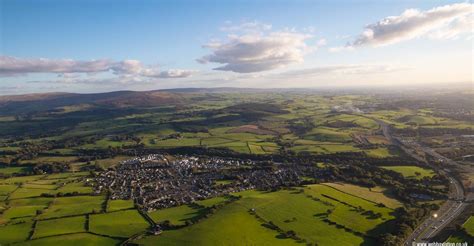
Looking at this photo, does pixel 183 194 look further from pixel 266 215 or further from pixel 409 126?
pixel 409 126

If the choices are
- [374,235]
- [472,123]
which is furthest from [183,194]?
[472,123]

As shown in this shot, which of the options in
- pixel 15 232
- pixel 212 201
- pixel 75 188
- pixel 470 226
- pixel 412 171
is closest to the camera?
pixel 470 226

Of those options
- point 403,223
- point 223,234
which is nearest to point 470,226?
point 403,223

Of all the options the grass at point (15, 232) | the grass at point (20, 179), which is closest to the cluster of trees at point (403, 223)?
the grass at point (15, 232)

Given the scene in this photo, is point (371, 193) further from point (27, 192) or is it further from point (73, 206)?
point (27, 192)

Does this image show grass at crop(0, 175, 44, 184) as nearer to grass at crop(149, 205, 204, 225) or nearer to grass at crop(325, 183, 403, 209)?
grass at crop(149, 205, 204, 225)

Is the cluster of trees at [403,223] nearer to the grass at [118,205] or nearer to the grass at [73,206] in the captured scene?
the grass at [118,205]
